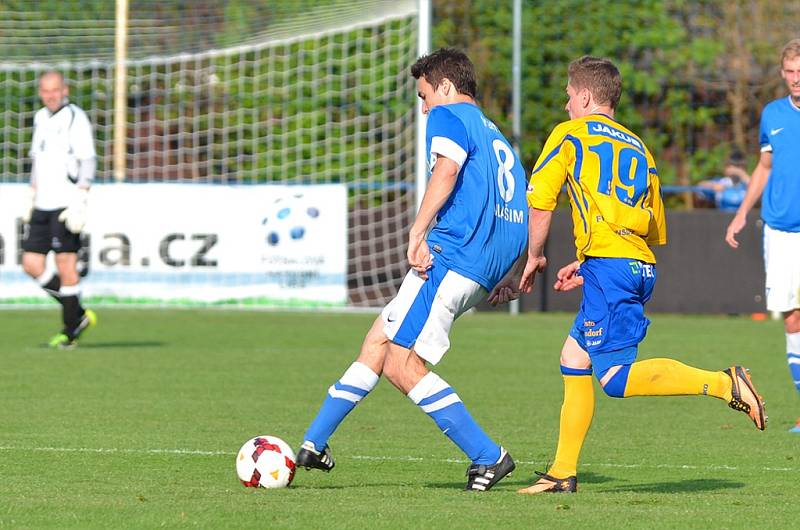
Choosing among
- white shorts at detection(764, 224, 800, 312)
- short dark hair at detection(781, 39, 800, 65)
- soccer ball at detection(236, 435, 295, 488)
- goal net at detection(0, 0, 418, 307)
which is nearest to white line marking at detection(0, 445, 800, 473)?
soccer ball at detection(236, 435, 295, 488)

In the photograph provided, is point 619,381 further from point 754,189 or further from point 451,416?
point 754,189

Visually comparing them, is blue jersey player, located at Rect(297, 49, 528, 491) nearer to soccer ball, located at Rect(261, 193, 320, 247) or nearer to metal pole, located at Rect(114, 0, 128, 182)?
soccer ball, located at Rect(261, 193, 320, 247)

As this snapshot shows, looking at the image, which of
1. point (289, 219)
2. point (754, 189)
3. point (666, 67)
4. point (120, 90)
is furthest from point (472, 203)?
point (666, 67)

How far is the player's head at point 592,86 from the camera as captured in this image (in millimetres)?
6590

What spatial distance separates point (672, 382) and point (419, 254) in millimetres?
1171

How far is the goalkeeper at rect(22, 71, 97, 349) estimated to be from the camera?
13.3 meters

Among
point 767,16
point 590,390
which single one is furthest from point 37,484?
point 767,16

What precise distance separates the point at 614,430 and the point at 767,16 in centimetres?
1320

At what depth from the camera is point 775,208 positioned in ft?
29.6

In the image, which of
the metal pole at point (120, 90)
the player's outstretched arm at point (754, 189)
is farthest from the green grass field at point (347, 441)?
the metal pole at point (120, 90)

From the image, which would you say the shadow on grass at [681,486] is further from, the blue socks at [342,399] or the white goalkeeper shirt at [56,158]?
the white goalkeeper shirt at [56,158]

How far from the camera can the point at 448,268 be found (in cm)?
647

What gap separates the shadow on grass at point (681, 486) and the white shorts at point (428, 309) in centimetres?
98

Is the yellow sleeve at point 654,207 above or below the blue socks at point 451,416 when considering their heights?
above
